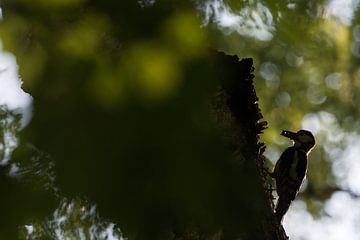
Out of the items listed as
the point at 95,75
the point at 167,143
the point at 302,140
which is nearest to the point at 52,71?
the point at 95,75

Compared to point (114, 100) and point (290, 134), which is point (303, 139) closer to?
point (290, 134)

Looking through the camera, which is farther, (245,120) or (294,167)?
(294,167)

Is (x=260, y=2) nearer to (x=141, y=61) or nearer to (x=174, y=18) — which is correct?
(x=174, y=18)

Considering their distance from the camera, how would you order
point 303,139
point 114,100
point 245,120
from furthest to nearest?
point 303,139 < point 245,120 < point 114,100

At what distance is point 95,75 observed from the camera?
143 centimetres

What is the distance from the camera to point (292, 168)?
692 centimetres

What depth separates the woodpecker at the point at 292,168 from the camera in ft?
21.7

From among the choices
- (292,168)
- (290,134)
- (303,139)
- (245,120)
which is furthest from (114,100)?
(303,139)

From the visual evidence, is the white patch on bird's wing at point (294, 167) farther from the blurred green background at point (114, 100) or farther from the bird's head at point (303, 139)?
the blurred green background at point (114, 100)

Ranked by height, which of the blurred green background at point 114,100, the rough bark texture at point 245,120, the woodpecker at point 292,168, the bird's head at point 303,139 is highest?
the bird's head at point 303,139

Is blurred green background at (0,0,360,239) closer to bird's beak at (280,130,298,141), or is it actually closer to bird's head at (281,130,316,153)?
bird's beak at (280,130,298,141)

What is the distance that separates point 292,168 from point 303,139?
695mm

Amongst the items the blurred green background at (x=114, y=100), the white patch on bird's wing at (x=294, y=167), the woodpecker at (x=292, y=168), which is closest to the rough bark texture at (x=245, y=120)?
the blurred green background at (x=114, y=100)

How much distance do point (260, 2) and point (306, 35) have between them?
0.16 m
